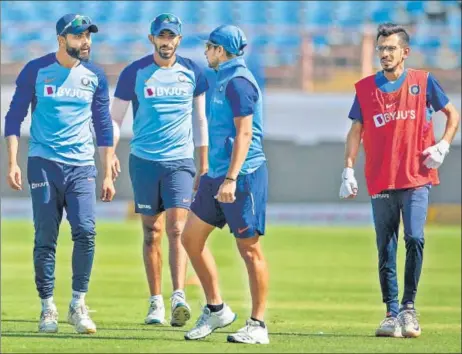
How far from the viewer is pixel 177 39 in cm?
992

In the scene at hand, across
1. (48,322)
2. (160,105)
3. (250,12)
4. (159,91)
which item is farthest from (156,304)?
(250,12)

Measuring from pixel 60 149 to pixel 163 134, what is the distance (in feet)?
3.43

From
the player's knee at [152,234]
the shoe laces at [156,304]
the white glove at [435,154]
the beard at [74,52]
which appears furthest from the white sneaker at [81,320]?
the white glove at [435,154]

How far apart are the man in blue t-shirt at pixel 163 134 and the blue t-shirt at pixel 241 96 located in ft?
5.50

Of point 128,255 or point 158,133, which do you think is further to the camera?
point 128,255

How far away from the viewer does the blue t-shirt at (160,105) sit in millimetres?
10016

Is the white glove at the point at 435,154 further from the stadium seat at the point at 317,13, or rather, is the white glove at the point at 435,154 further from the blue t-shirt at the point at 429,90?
the stadium seat at the point at 317,13

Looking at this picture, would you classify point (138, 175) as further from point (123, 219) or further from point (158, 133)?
point (123, 219)

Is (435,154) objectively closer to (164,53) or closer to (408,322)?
(408,322)

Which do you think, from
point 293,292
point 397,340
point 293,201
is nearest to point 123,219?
point 293,201

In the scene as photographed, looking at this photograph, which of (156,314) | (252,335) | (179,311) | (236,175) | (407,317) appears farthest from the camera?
(156,314)

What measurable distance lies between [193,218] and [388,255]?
1.52m

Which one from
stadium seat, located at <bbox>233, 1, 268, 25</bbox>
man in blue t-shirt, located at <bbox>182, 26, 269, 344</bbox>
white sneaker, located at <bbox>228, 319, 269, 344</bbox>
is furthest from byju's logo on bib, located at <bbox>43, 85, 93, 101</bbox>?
stadium seat, located at <bbox>233, 1, 268, 25</bbox>

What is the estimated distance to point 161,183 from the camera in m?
10.1
